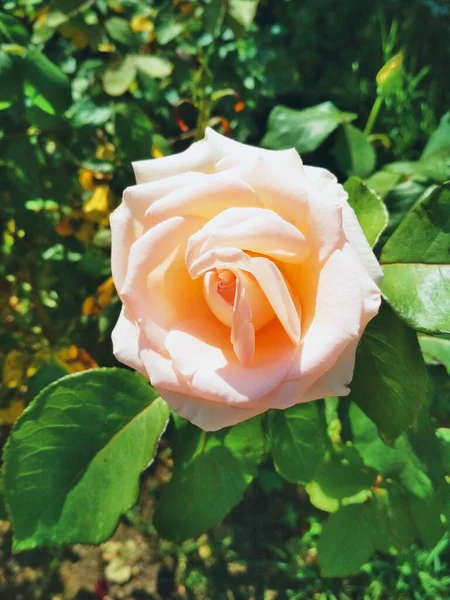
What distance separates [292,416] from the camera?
2.65ft

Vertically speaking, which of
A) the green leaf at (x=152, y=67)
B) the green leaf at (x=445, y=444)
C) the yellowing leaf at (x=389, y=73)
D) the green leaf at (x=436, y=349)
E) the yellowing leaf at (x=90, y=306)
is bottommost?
the yellowing leaf at (x=90, y=306)

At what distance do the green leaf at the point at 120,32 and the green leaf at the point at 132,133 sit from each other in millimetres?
147

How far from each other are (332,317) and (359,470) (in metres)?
0.48

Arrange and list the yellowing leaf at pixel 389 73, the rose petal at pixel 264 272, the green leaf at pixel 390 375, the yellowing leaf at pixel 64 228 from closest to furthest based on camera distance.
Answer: the rose petal at pixel 264 272 → the green leaf at pixel 390 375 → the yellowing leaf at pixel 389 73 → the yellowing leaf at pixel 64 228

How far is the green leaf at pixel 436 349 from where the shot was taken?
925mm

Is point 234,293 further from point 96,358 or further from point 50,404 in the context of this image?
point 96,358

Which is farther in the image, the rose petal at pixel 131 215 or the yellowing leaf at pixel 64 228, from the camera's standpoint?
the yellowing leaf at pixel 64 228

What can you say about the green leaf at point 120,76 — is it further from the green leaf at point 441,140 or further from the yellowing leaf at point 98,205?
the green leaf at point 441,140

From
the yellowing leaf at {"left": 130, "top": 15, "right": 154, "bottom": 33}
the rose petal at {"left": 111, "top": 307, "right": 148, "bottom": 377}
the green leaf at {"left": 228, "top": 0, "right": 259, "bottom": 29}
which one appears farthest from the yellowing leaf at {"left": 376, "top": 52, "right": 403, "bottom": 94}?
the yellowing leaf at {"left": 130, "top": 15, "right": 154, "bottom": 33}

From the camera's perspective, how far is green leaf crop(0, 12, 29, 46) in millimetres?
935

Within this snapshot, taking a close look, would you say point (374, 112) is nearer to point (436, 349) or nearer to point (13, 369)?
point (436, 349)

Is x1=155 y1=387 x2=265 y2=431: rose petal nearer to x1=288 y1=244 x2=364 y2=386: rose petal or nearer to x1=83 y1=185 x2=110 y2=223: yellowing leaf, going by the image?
x1=288 y1=244 x2=364 y2=386: rose petal

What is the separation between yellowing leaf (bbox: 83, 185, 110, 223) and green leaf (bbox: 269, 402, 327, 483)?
675 mm

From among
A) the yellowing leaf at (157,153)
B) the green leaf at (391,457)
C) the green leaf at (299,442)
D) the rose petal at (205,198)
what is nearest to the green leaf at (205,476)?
the green leaf at (299,442)
